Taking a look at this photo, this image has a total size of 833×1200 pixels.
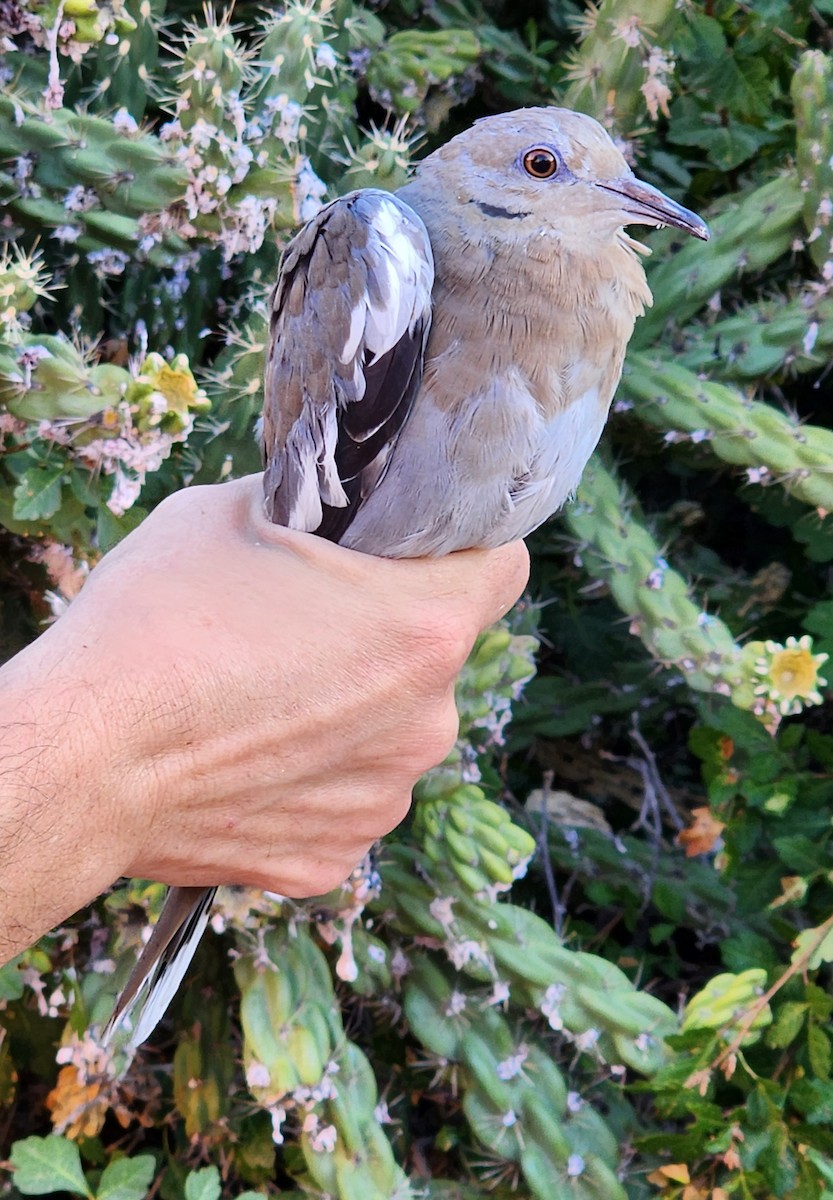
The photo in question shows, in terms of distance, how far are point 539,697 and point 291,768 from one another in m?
1.15

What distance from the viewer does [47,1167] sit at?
1.53 meters

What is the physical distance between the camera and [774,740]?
1.97 meters

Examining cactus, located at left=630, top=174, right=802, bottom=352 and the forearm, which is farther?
cactus, located at left=630, top=174, right=802, bottom=352

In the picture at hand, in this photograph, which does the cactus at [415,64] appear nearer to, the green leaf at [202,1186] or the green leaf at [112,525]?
the green leaf at [112,525]

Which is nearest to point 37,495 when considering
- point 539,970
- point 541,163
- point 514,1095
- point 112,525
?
point 112,525

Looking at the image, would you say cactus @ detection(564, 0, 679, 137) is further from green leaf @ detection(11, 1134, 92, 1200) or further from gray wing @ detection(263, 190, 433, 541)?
green leaf @ detection(11, 1134, 92, 1200)

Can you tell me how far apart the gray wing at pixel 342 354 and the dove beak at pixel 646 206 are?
0.77 ft

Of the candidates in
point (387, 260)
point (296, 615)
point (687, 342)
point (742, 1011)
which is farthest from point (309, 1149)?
point (687, 342)

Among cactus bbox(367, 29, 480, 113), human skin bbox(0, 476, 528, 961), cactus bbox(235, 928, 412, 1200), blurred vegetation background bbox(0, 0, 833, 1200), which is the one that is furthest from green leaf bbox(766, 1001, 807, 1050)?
cactus bbox(367, 29, 480, 113)

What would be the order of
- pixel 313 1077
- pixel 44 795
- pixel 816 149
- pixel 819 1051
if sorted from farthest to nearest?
pixel 816 149 < pixel 819 1051 < pixel 313 1077 < pixel 44 795

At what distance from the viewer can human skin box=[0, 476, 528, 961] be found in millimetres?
1122

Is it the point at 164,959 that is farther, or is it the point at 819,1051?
the point at 819,1051

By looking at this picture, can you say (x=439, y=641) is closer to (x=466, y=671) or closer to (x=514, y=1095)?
(x=466, y=671)

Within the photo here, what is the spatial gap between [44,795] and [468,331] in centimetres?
67
